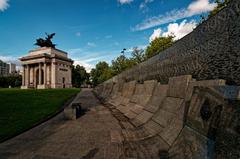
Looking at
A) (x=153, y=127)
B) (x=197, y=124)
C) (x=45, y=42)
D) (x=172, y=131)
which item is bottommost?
(x=153, y=127)

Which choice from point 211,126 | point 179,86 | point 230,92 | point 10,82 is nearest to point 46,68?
point 10,82

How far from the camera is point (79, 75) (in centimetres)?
9644

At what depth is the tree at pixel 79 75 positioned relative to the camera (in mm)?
93637

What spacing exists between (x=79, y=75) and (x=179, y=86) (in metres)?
95.2

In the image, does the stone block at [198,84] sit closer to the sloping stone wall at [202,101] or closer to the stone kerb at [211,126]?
the sloping stone wall at [202,101]

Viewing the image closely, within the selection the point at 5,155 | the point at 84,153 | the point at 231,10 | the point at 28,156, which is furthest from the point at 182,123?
the point at 5,155

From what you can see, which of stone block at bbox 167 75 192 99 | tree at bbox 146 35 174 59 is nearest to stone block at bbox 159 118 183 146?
stone block at bbox 167 75 192 99

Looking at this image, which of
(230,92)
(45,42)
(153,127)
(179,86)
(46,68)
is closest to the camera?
(230,92)

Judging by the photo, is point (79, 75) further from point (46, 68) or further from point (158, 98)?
point (158, 98)

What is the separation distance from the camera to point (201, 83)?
147 inches

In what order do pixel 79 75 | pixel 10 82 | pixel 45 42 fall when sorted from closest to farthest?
1. pixel 45 42
2. pixel 10 82
3. pixel 79 75

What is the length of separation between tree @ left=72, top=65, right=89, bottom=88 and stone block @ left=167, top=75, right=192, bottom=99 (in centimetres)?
9070

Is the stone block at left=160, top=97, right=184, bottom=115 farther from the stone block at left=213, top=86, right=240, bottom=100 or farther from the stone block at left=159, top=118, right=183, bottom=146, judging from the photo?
the stone block at left=213, top=86, right=240, bottom=100

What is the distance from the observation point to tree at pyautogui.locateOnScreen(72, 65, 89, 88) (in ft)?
307
